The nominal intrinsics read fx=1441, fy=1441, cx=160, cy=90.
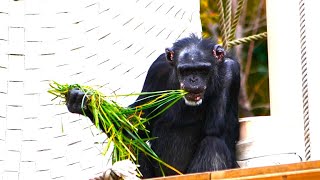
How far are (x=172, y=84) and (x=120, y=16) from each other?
0.99m

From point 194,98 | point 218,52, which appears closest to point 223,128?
point 194,98

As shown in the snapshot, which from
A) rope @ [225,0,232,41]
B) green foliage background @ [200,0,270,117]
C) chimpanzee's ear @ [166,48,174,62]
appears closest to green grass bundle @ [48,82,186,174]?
chimpanzee's ear @ [166,48,174,62]

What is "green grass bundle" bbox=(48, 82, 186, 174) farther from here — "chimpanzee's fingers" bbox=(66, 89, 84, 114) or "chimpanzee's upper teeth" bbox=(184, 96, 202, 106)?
"chimpanzee's upper teeth" bbox=(184, 96, 202, 106)

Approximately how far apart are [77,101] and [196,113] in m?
0.97

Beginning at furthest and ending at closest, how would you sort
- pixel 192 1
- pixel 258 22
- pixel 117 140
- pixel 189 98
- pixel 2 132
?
1. pixel 258 22
2. pixel 192 1
3. pixel 2 132
4. pixel 189 98
5. pixel 117 140

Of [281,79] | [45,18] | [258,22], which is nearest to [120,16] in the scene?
[45,18]

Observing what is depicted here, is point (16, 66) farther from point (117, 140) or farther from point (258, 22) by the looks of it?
point (258, 22)

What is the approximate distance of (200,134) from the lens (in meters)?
8.45

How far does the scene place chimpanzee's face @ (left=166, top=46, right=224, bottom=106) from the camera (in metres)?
8.13

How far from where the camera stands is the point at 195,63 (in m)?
8.30

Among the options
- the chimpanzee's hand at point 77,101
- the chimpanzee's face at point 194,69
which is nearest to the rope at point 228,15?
the chimpanzee's face at point 194,69

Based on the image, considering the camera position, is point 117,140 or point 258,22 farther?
point 258,22

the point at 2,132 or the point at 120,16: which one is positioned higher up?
the point at 120,16

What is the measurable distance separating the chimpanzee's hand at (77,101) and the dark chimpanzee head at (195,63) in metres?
0.68
